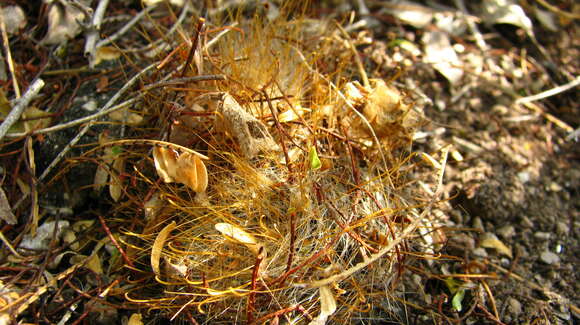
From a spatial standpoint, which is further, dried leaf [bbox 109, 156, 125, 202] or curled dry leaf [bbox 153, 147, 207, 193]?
dried leaf [bbox 109, 156, 125, 202]

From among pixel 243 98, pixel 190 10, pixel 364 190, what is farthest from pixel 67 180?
pixel 364 190

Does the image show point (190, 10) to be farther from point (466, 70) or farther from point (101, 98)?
point (466, 70)

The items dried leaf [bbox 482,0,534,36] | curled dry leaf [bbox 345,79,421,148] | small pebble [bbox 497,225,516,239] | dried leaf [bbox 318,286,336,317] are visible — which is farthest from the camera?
dried leaf [bbox 482,0,534,36]

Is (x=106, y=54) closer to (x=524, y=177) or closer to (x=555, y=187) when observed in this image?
(x=524, y=177)

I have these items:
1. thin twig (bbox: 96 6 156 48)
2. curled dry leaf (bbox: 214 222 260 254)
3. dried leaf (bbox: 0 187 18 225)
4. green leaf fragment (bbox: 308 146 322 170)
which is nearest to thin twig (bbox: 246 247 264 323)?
curled dry leaf (bbox: 214 222 260 254)

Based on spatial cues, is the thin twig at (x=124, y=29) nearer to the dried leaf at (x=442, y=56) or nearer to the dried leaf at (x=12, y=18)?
the dried leaf at (x=12, y=18)

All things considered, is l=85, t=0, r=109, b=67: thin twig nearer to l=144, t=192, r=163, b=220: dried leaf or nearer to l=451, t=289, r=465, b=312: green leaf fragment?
l=144, t=192, r=163, b=220: dried leaf
